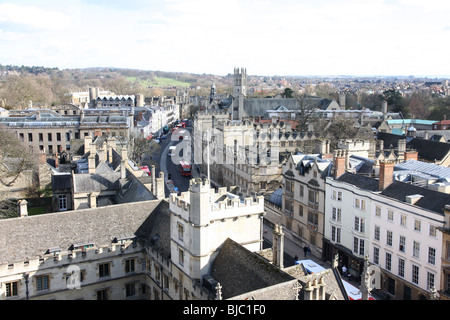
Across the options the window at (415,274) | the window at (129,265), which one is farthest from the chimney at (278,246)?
the window at (415,274)

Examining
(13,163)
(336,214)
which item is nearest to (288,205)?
(336,214)

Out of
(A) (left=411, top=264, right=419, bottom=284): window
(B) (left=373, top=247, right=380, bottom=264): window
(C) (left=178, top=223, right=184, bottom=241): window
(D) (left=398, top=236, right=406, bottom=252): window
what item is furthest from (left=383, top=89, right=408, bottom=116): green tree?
(C) (left=178, top=223, right=184, bottom=241): window

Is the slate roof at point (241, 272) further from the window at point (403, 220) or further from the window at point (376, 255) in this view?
the window at point (376, 255)

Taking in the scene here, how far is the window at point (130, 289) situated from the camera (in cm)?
2873

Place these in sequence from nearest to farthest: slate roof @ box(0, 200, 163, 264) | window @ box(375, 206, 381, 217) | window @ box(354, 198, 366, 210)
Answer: slate roof @ box(0, 200, 163, 264) < window @ box(375, 206, 381, 217) < window @ box(354, 198, 366, 210)

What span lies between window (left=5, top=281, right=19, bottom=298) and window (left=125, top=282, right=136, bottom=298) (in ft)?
22.2

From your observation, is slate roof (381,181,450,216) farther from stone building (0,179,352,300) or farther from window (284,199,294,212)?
window (284,199,294,212)

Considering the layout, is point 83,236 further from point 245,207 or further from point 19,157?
point 19,157

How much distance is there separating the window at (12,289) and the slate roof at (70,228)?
133 cm

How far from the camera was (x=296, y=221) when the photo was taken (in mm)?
42531

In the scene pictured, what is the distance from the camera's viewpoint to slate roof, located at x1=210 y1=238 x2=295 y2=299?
1950 cm

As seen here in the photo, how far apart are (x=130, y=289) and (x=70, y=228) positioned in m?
5.83

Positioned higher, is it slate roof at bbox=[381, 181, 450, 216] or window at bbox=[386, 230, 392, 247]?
slate roof at bbox=[381, 181, 450, 216]
